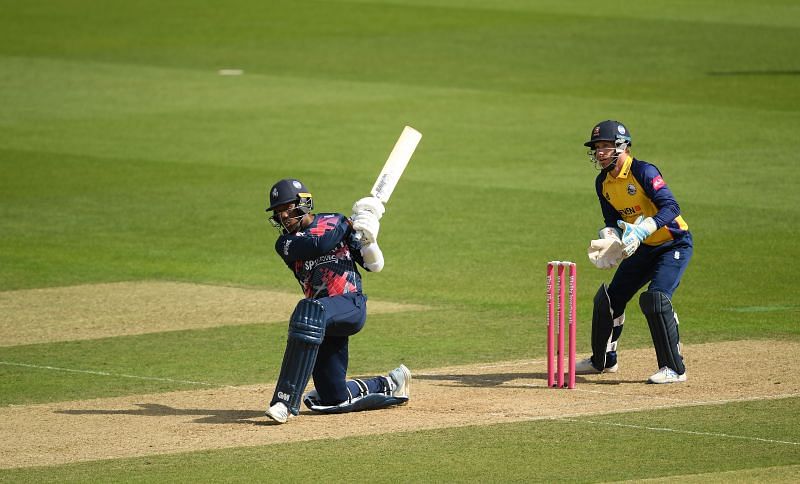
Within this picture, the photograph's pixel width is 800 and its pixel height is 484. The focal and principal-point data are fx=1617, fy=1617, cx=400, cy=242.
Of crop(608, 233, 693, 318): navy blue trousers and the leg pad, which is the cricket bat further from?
crop(608, 233, 693, 318): navy blue trousers

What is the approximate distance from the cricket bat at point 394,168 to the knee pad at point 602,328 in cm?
184

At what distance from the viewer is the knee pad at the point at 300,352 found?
34.5ft

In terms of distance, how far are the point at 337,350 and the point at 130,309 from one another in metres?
4.56

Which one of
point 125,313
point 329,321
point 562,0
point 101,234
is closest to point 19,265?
point 101,234

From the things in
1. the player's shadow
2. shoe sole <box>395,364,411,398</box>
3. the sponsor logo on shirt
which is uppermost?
the sponsor logo on shirt

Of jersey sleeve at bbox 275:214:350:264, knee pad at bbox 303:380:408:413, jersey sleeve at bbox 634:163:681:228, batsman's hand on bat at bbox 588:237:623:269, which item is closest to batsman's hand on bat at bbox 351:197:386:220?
jersey sleeve at bbox 275:214:350:264

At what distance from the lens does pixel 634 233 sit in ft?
37.6

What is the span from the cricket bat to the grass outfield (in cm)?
182

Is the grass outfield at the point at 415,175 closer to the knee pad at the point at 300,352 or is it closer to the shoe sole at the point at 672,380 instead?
the knee pad at the point at 300,352

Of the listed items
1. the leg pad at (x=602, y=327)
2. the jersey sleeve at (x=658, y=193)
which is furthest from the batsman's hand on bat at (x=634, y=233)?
the leg pad at (x=602, y=327)

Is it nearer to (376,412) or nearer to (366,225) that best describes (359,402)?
(376,412)

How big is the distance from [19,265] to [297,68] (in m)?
16.4

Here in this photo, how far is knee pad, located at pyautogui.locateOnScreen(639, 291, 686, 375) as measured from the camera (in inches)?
456

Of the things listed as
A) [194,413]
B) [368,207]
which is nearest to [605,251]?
[368,207]
